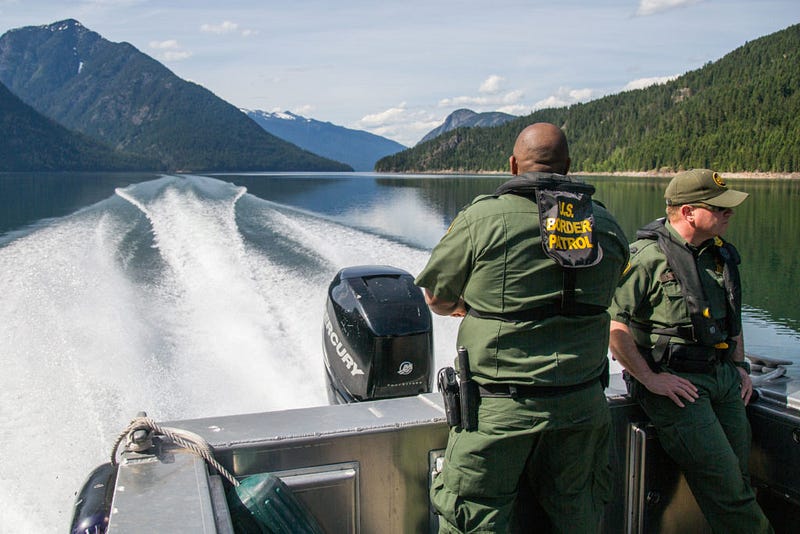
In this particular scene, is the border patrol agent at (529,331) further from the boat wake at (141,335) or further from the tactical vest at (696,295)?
the boat wake at (141,335)

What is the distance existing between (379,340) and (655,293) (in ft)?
5.07

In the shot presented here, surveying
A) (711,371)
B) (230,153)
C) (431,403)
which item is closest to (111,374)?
(431,403)

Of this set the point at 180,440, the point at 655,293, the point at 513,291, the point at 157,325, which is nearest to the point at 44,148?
the point at 157,325

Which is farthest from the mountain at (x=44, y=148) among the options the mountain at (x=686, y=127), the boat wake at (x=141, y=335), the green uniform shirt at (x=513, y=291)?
the green uniform shirt at (x=513, y=291)

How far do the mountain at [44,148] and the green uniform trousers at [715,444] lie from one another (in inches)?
5250

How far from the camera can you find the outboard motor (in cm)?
372

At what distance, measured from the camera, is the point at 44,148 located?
131625 mm

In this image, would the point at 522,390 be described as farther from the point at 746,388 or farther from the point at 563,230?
the point at 746,388

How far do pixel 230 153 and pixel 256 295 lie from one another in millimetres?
174303

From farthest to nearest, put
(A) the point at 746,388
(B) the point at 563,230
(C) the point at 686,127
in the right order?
(C) the point at 686,127 < (A) the point at 746,388 < (B) the point at 563,230

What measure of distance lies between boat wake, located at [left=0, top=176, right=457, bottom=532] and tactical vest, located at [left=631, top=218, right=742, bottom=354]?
340 centimetres

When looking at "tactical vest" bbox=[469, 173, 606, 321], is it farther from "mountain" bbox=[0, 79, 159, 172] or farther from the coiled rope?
"mountain" bbox=[0, 79, 159, 172]

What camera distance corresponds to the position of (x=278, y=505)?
6.60 feet

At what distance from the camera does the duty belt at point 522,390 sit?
82.1 inches
